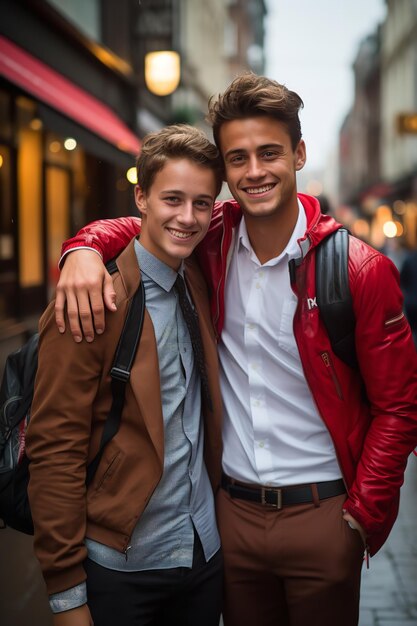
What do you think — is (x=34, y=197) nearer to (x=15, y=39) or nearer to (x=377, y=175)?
(x=15, y=39)

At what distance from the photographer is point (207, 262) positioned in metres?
2.83

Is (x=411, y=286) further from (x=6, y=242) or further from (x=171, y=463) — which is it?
(x=171, y=463)

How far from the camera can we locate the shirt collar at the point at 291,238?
264 cm

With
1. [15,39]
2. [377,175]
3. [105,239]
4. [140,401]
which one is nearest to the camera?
[140,401]

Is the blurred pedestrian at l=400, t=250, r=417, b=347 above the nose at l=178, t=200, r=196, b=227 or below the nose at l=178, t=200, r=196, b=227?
below

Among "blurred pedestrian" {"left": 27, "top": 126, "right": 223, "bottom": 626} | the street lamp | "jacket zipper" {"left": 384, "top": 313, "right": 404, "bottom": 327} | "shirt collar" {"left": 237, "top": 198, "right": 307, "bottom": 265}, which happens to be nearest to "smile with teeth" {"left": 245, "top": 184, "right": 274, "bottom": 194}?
"blurred pedestrian" {"left": 27, "top": 126, "right": 223, "bottom": 626}

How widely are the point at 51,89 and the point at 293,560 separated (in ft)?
21.5

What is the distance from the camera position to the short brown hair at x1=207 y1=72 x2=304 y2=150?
250 centimetres

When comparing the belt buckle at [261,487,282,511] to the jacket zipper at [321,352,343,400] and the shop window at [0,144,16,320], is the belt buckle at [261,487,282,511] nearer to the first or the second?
the jacket zipper at [321,352,343,400]

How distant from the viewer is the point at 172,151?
7.85 feet

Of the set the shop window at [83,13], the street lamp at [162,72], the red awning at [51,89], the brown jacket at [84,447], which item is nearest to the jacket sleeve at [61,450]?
the brown jacket at [84,447]

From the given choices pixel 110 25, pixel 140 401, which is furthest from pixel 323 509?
pixel 110 25

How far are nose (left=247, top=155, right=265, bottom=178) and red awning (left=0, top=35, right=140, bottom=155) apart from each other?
175 inches

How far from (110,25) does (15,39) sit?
5.72 meters
